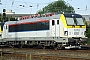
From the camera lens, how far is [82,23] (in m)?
28.6

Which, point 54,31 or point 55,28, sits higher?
point 55,28

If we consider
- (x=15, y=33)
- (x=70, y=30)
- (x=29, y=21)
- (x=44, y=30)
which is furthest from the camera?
(x=15, y=33)

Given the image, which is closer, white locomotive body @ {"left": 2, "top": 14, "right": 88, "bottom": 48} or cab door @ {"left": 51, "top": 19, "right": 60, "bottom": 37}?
white locomotive body @ {"left": 2, "top": 14, "right": 88, "bottom": 48}

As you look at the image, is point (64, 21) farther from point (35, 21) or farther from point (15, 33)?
point (15, 33)

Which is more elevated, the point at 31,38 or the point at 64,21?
the point at 64,21

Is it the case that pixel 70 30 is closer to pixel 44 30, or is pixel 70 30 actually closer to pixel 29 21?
pixel 44 30

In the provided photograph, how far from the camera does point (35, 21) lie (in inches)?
1246

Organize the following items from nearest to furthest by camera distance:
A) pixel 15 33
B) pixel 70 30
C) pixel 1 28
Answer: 1. pixel 70 30
2. pixel 15 33
3. pixel 1 28

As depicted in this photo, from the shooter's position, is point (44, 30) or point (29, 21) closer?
point (44, 30)

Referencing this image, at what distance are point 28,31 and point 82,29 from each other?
7.50 meters

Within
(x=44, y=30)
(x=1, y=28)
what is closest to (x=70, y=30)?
(x=44, y=30)

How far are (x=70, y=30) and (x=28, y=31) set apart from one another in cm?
708

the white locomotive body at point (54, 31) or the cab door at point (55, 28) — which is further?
the cab door at point (55, 28)

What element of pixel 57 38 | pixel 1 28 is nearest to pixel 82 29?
pixel 57 38
